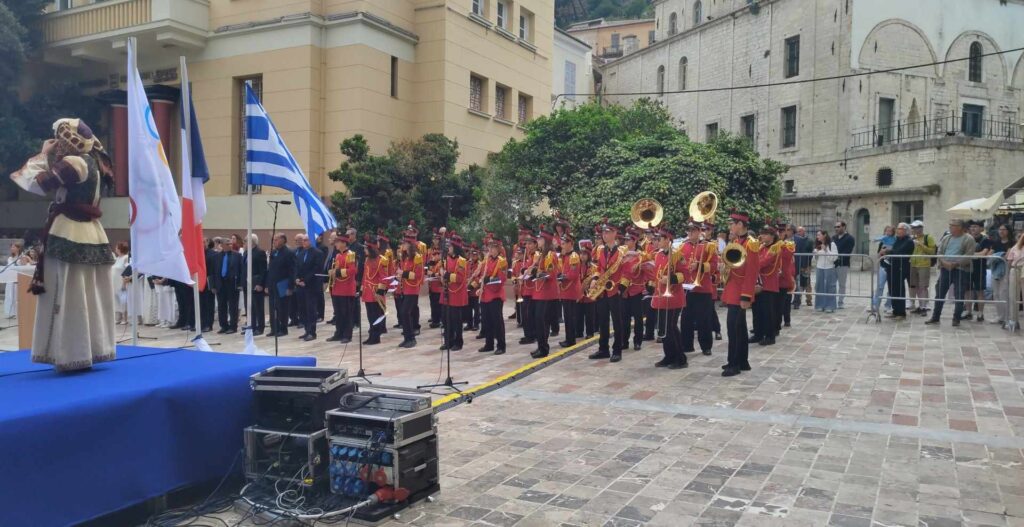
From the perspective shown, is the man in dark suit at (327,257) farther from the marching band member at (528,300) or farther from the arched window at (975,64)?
the arched window at (975,64)

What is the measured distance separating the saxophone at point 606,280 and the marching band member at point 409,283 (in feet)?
11.4

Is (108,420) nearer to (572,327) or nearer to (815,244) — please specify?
(572,327)

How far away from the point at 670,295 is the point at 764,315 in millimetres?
2291

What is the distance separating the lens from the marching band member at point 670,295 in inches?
401

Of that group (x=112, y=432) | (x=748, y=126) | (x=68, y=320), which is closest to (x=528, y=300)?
(x=68, y=320)

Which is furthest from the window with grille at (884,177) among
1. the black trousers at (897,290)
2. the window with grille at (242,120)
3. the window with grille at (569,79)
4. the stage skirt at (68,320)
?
the stage skirt at (68,320)

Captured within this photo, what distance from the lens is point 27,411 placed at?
4160 millimetres

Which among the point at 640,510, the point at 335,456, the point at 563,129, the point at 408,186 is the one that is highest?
the point at 563,129

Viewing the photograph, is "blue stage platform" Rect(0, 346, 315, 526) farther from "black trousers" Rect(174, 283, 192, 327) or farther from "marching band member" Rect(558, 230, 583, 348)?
"black trousers" Rect(174, 283, 192, 327)

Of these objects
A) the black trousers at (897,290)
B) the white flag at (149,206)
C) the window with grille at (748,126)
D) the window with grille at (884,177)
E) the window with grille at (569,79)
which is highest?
the window with grille at (569,79)

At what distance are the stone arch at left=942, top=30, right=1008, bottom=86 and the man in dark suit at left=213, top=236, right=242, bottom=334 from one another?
36.2 m

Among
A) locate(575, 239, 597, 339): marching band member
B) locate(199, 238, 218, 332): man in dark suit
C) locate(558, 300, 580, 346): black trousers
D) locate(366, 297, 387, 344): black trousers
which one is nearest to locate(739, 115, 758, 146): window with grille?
locate(575, 239, 597, 339): marching band member

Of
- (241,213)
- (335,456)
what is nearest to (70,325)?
(335,456)

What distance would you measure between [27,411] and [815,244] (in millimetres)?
15476
